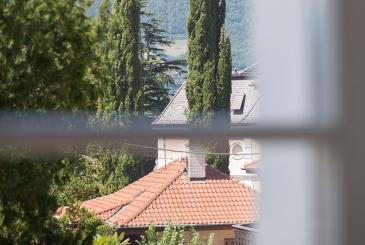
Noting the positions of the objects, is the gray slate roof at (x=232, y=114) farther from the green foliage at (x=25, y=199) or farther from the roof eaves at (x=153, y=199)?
the roof eaves at (x=153, y=199)

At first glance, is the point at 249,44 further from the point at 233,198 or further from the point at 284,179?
the point at 233,198

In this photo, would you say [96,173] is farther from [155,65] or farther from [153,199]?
[153,199]

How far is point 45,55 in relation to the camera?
0.62 m

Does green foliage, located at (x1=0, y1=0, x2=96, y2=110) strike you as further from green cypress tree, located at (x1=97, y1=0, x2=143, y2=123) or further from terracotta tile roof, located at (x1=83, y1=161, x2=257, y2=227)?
terracotta tile roof, located at (x1=83, y1=161, x2=257, y2=227)

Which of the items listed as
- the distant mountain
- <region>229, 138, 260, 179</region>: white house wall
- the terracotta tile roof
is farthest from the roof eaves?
the distant mountain

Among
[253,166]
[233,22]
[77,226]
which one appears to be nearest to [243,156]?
[253,166]

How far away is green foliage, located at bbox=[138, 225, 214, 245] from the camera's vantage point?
970 mm

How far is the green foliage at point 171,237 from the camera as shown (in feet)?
3.18

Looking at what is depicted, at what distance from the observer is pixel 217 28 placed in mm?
896

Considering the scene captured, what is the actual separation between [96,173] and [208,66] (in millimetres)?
214

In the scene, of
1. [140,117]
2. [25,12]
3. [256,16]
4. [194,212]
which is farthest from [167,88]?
[194,212]

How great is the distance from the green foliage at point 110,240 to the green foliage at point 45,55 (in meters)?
0.31

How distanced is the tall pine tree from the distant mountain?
2 cm

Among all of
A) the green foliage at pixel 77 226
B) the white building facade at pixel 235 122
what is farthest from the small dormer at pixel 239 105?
the green foliage at pixel 77 226
